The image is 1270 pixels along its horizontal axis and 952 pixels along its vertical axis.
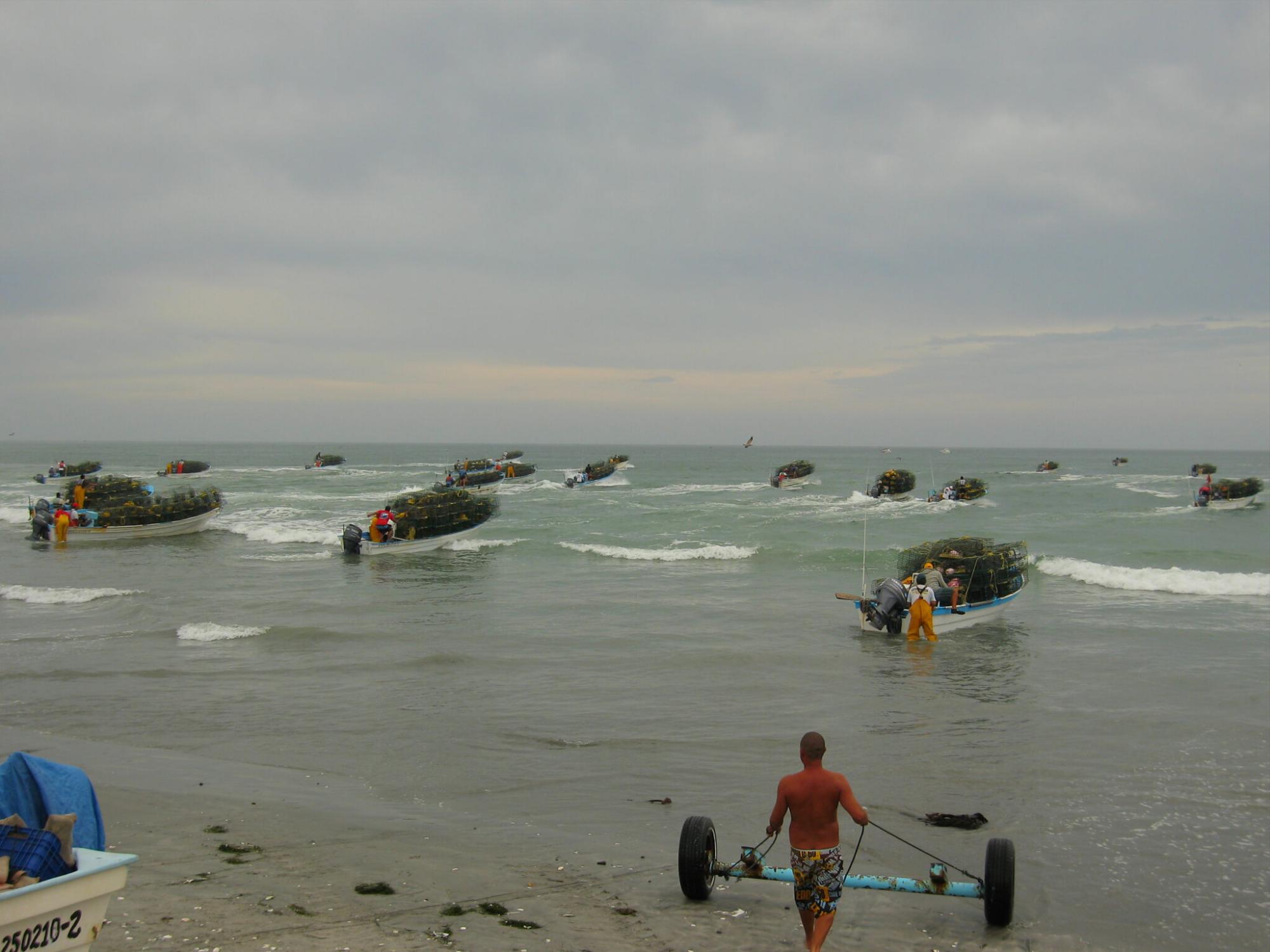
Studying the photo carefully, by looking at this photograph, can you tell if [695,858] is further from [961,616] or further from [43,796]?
[961,616]

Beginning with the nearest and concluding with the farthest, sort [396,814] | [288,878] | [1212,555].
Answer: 1. [288,878]
2. [396,814]
3. [1212,555]

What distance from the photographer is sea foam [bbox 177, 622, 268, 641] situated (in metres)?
17.6

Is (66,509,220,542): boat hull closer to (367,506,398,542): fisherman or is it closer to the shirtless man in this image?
(367,506,398,542): fisherman

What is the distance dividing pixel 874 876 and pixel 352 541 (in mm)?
27664

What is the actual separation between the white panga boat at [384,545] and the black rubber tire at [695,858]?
26801mm

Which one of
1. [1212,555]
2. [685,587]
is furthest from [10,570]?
[1212,555]

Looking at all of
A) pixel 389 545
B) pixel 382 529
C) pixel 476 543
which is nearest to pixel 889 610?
pixel 389 545

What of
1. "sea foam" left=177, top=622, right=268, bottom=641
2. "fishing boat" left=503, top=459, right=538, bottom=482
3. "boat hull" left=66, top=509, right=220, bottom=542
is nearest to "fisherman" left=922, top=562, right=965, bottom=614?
"sea foam" left=177, top=622, right=268, bottom=641

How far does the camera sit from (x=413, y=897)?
22.0 feet

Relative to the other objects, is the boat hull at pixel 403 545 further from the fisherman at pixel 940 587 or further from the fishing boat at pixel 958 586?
the fisherman at pixel 940 587

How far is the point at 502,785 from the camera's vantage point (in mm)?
Result: 9789

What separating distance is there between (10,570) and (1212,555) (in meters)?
39.0

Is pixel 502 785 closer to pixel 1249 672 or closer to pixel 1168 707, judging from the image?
pixel 1168 707

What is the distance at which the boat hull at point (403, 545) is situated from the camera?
31953 millimetres
